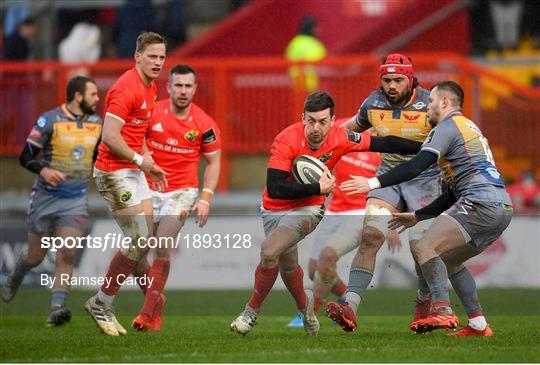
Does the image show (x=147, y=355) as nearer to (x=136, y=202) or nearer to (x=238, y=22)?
(x=136, y=202)

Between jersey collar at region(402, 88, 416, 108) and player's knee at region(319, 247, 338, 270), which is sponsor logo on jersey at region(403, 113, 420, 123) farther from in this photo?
player's knee at region(319, 247, 338, 270)

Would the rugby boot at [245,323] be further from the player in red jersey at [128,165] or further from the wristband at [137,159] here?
the wristband at [137,159]

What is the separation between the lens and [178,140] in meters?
13.2

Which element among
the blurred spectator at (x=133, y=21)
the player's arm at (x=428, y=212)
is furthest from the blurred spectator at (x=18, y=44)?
the player's arm at (x=428, y=212)

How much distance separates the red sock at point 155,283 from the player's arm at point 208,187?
54cm

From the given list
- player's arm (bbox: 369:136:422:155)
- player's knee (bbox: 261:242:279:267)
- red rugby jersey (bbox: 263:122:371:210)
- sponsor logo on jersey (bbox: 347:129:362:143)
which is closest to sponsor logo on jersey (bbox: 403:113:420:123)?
player's arm (bbox: 369:136:422:155)

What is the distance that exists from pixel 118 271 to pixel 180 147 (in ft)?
5.07

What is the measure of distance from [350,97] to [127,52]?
3.95m

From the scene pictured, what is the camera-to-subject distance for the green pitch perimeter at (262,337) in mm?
9766

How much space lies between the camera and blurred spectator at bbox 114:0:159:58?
21.0m

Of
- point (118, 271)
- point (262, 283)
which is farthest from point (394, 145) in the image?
point (118, 271)

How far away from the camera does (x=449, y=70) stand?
62.7ft

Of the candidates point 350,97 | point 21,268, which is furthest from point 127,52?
point 21,268

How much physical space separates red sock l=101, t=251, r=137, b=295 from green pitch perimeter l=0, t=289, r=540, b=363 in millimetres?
461
